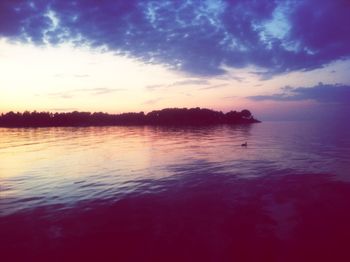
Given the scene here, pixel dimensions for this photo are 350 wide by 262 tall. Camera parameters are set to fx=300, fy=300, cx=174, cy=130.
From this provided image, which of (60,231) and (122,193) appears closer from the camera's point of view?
(60,231)

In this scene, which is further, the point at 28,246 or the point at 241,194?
the point at 241,194

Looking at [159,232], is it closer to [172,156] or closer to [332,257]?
[332,257]

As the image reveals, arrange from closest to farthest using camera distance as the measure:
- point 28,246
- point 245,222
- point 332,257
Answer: point 332,257 → point 28,246 → point 245,222

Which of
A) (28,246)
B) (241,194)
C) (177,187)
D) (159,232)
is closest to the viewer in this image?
(28,246)

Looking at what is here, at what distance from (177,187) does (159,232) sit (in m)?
10.6

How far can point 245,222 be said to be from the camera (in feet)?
63.2

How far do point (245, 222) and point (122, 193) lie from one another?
37.7 feet

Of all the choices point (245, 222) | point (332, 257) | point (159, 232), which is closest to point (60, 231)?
point (159, 232)

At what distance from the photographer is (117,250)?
1560 cm

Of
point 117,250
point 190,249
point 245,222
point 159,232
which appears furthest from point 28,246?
point 245,222

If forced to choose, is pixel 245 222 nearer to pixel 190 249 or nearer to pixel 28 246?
pixel 190 249

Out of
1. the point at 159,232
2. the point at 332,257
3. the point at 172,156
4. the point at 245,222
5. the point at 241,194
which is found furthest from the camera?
the point at 172,156

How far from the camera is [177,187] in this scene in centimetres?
2838

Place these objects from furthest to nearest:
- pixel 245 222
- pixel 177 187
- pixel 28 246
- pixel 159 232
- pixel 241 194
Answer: pixel 177 187 → pixel 241 194 → pixel 245 222 → pixel 159 232 → pixel 28 246
